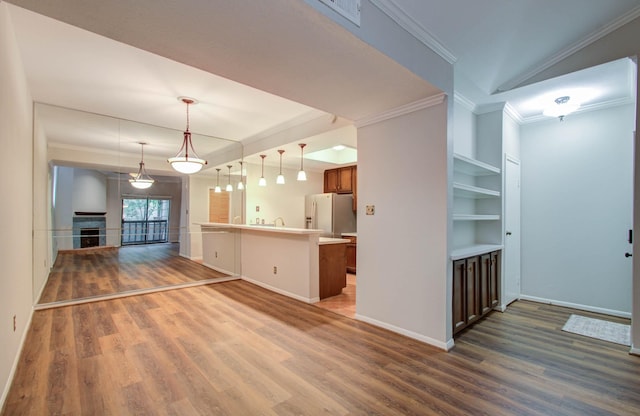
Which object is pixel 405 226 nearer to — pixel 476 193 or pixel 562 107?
pixel 476 193

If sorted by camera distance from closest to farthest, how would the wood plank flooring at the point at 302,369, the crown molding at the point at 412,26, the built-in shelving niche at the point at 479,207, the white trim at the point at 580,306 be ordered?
the wood plank flooring at the point at 302,369
the crown molding at the point at 412,26
the white trim at the point at 580,306
the built-in shelving niche at the point at 479,207

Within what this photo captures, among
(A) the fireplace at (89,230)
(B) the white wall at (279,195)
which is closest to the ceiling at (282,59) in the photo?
(A) the fireplace at (89,230)

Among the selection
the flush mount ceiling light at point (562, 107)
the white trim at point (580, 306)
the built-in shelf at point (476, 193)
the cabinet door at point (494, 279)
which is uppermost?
the flush mount ceiling light at point (562, 107)

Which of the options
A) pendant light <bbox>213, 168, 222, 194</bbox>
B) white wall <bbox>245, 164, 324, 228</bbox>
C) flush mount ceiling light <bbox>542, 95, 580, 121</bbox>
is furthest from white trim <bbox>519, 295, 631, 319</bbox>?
pendant light <bbox>213, 168, 222, 194</bbox>

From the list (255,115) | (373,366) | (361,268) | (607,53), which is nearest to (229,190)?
(255,115)

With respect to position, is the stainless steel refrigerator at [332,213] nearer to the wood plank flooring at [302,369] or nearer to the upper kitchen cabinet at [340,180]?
the upper kitchen cabinet at [340,180]

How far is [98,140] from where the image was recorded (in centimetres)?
475

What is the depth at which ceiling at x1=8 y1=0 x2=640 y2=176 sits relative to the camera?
1.63 m

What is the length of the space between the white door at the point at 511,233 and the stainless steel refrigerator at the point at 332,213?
3.31 meters

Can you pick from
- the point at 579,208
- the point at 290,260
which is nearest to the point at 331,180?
the point at 290,260

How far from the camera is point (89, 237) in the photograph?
4.33 metres

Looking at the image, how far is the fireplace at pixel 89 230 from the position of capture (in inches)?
168

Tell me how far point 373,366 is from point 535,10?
124 inches

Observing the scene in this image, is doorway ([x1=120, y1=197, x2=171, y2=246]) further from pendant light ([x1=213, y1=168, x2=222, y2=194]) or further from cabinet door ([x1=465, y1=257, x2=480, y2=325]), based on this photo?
cabinet door ([x1=465, y1=257, x2=480, y2=325])
